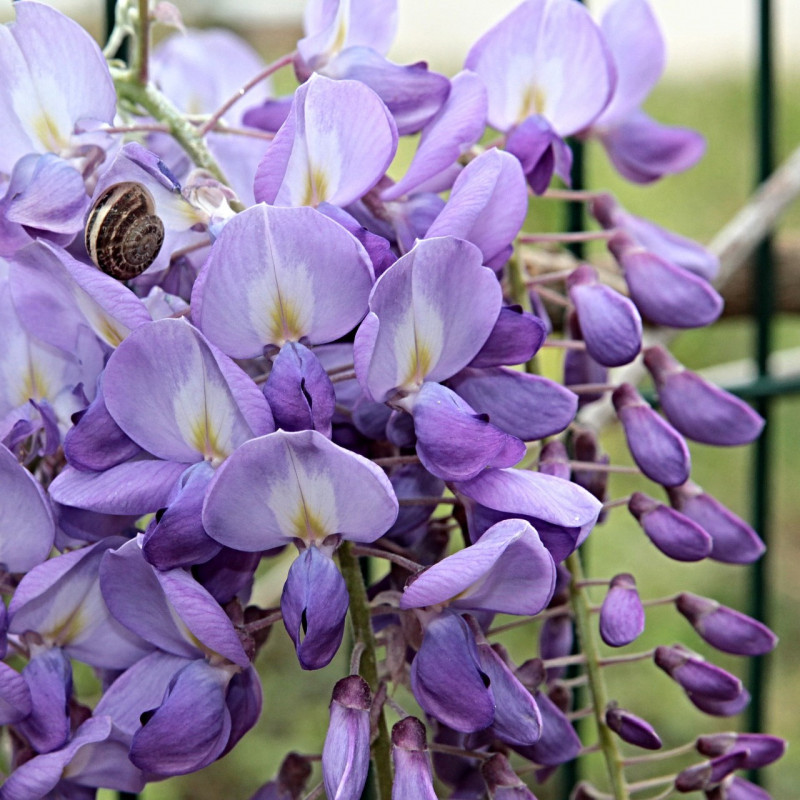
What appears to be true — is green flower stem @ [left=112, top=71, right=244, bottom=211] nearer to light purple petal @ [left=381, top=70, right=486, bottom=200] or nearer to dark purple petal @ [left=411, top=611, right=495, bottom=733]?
light purple petal @ [left=381, top=70, right=486, bottom=200]

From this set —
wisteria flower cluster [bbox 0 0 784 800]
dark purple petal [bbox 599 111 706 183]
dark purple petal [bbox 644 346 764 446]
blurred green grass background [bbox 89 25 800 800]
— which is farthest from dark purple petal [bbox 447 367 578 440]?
blurred green grass background [bbox 89 25 800 800]

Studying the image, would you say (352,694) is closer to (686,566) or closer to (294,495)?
(294,495)

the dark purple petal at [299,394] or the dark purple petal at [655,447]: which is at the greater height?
the dark purple petal at [299,394]

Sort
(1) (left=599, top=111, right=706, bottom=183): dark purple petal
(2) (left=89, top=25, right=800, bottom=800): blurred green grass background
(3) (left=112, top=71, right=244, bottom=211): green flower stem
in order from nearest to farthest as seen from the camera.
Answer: (3) (left=112, top=71, right=244, bottom=211): green flower stem
(1) (left=599, top=111, right=706, bottom=183): dark purple petal
(2) (left=89, top=25, right=800, bottom=800): blurred green grass background

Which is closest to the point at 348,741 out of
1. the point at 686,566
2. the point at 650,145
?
the point at 650,145

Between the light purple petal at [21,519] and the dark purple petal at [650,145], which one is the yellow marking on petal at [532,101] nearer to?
the dark purple petal at [650,145]

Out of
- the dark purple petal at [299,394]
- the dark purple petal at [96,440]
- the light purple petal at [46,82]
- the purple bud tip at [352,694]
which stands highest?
the light purple petal at [46,82]

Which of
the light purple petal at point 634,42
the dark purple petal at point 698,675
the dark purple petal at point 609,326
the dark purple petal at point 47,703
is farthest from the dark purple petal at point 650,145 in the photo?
the dark purple petal at point 47,703
